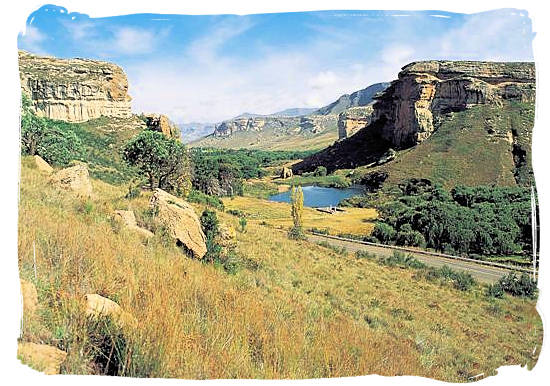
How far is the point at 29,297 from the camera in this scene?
1460 millimetres

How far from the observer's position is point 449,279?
6.64 metres

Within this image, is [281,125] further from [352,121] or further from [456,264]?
[456,264]

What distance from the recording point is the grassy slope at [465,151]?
22.9 meters

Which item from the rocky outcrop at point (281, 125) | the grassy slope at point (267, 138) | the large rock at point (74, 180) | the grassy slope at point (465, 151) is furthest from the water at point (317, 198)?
the rocky outcrop at point (281, 125)

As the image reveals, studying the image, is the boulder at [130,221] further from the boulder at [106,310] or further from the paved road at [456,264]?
the paved road at [456,264]

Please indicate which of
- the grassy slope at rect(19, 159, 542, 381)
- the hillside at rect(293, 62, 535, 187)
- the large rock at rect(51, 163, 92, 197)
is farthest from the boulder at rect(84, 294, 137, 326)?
the hillside at rect(293, 62, 535, 187)

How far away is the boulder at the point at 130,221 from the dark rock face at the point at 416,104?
40.4 metres

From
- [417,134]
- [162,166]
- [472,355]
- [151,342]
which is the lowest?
[472,355]

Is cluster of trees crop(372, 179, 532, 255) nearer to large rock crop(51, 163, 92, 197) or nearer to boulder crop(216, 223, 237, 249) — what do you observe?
boulder crop(216, 223, 237, 249)

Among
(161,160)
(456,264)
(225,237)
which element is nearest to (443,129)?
(456,264)

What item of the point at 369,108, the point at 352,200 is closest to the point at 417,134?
the point at 352,200

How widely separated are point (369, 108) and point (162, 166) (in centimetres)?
11421

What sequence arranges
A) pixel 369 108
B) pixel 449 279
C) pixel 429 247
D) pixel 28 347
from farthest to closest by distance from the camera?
1. pixel 369 108
2. pixel 429 247
3. pixel 449 279
4. pixel 28 347

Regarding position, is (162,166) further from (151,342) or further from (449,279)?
(449,279)
